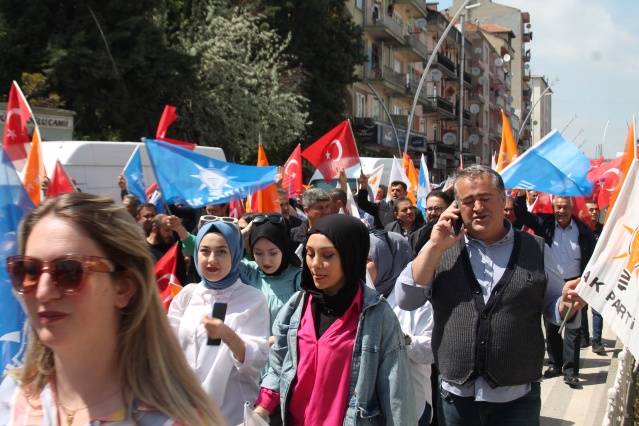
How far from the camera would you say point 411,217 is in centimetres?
798

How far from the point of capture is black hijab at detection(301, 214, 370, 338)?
332cm

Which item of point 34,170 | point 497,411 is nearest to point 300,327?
point 497,411

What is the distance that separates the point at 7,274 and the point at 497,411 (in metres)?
2.26

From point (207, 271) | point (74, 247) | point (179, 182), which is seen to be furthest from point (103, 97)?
point (74, 247)

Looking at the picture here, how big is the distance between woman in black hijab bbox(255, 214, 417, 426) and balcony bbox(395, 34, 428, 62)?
45.3m

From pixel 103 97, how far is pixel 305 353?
18.6m

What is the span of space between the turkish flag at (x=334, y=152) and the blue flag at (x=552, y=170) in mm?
4015

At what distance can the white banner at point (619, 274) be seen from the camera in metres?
3.77

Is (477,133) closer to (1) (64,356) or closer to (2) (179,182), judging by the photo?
(2) (179,182)

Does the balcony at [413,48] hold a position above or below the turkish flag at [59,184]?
above

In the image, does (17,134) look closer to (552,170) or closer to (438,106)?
(552,170)

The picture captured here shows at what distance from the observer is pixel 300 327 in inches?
133

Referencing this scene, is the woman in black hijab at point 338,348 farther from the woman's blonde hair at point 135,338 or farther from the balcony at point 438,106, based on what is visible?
the balcony at point 438,106

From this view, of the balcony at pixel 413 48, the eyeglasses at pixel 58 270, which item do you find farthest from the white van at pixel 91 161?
the balcony at pixel 413 48
